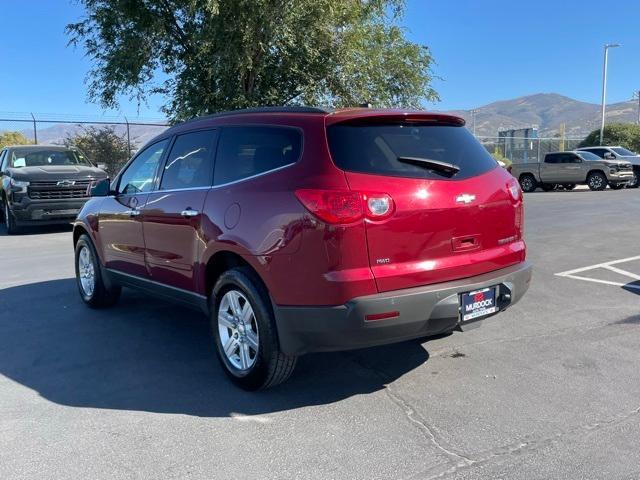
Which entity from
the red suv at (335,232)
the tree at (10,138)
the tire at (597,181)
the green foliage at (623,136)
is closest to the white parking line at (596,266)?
the red suv at (335,232)

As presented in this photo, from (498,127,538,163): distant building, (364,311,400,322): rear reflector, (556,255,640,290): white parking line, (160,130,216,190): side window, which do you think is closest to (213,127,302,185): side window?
(160,130,216,190): side window

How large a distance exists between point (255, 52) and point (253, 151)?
466 inches

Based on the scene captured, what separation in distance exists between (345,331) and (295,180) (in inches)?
38.0

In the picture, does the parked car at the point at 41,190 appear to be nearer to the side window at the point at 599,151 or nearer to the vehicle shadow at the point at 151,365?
the vehicle shadow at the point at 151,365

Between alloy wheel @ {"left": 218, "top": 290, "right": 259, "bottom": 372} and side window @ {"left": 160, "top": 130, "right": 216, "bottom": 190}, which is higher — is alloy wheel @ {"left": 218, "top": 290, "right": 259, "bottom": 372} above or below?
below

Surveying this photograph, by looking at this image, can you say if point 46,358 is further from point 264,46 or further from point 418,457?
point 264,46

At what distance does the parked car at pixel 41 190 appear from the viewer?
492 inches

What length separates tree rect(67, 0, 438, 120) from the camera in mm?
14430

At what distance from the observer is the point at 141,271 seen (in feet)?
17.3

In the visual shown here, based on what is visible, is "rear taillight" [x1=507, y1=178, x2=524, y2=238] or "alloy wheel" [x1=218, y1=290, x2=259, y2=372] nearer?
"alloy wheel" [x1=218, y1=290, x2=259, y2=372]

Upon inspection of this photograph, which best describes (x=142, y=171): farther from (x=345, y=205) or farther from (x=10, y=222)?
(x=10, y=222)

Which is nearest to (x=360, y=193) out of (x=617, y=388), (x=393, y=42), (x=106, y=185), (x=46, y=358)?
(x=617, y=388)

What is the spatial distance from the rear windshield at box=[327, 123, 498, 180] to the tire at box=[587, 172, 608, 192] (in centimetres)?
2245

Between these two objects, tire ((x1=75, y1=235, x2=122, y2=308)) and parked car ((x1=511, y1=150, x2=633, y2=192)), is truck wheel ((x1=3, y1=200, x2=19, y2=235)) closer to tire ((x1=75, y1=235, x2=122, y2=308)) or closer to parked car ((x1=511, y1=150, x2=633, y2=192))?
tire ((x1=75, y1=235, x2=122, y2=308))
